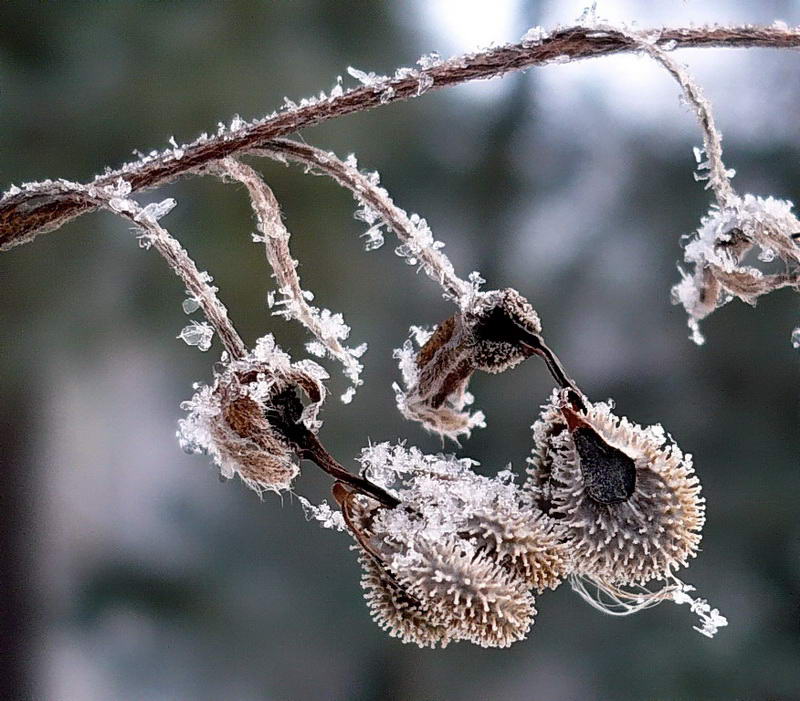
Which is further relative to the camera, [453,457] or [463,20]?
[463,20]

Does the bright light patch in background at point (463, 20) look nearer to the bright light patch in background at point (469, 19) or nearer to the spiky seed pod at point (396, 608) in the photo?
the bright light patch in background at point (469, 19)

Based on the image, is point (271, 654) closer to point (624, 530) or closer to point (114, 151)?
point (114, 151)

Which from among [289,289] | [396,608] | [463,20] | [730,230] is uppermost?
[463,20]

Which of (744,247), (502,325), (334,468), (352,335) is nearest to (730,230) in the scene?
(744,247)

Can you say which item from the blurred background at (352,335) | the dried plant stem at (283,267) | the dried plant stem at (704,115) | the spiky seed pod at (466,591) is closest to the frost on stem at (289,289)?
the dried plant stem at (283,267)

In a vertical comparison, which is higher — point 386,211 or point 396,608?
point 386,211

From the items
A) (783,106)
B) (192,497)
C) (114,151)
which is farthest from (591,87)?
(192,497)

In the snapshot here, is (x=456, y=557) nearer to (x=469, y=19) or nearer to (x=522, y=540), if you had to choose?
(x=522, y=540)
